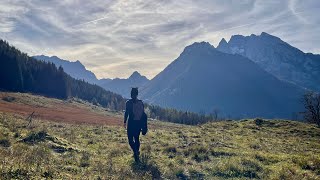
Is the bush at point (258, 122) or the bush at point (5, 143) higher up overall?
the bush at point (258, 122)

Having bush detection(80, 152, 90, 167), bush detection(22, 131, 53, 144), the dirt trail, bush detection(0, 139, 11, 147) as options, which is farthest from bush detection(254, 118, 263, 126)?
bush detection(0, 139, 11, 147)

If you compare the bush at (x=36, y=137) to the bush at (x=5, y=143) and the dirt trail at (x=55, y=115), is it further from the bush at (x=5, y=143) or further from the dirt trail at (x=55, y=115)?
the dirt trail at (x=55, y=115)

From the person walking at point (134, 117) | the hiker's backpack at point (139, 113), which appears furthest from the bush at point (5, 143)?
the hiker's backpack at point (139, 113)

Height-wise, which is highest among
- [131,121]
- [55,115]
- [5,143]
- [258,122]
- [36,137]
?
[131,121]

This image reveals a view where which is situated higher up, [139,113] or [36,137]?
[139,113]

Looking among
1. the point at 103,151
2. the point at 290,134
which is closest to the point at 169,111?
the point at 290,134

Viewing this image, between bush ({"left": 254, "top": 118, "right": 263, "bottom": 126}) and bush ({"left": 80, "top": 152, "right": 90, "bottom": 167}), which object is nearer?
bush ({"left": 80, "top": 152, "right": 90, "bottom": 167})

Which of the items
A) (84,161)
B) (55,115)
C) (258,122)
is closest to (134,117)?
(84,161)

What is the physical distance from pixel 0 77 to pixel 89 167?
119691 mm

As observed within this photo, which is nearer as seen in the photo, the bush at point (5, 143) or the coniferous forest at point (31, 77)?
the bush at point (5, 143)

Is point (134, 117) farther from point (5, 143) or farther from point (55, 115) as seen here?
point (55, 115)

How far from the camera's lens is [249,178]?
47.8 ft

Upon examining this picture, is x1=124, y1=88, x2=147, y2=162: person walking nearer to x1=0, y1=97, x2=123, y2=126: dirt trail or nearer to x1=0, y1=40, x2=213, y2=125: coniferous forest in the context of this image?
x1=0, y1=97, x2=123, y2=126: dirt trail

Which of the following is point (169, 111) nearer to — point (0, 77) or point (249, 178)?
point (0, 77)
